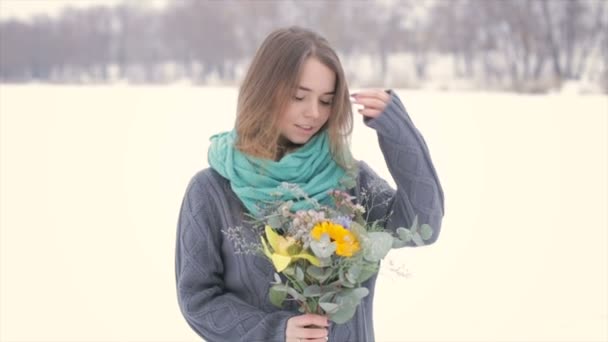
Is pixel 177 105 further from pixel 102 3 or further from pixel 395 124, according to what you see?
pixel 395 124

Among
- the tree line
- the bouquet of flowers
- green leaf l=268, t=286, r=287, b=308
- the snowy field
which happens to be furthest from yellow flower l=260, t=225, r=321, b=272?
the tree line

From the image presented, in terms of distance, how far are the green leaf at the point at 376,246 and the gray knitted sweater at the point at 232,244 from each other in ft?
0.75

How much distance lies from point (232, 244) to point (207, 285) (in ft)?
0.26

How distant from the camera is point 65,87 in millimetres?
7113

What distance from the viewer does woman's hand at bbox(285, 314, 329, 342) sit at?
54.4 inches

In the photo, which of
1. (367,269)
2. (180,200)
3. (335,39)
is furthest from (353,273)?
(335,39)

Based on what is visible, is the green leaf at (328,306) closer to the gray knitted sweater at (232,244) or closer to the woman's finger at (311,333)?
the woman's finger at (311,333)

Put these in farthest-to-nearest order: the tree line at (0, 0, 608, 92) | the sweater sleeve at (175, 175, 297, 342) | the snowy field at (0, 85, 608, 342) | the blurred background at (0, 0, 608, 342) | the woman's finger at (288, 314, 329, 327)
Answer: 1. the tree line at (0, 0, 608, 92)
2. the blurred background at (0, 0, 608, 342)
3. the snowy field at (0, 85, 608, 342)
4. the sweater sleeve at (175, 175, 297, 342)
5. the woman's finger at (288, 314, 329, 327)

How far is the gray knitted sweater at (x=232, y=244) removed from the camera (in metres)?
1.52

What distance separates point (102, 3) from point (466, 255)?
4.10 meters

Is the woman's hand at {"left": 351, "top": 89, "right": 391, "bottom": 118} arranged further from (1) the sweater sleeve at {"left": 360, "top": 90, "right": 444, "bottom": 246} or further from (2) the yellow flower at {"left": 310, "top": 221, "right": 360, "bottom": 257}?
(2) the yellow flower at {"left": 310, "top": 221, "right": 360, "bottom": 257}

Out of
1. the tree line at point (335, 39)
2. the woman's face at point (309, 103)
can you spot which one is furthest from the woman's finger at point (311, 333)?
the tree line at point (335, 39)

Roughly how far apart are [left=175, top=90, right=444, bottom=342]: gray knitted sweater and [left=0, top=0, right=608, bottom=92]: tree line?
17.9 feet

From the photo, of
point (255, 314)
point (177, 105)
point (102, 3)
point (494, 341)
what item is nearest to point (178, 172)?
point (177, 105)
